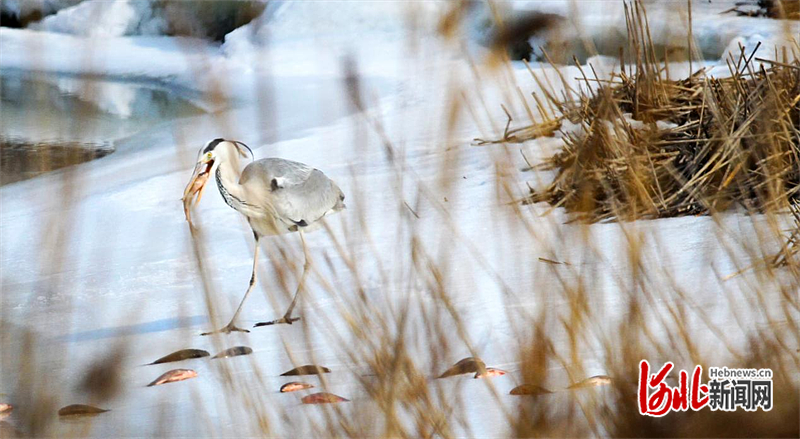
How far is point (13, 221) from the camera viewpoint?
166 cm

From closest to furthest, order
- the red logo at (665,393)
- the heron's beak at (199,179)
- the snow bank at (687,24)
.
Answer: the red logo at (665,393), the heron's beak at (199,179), the snow bank at (687,24)

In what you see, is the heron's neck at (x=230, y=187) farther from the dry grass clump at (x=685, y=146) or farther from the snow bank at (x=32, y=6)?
the dry grass clump at (x=685, y=146)

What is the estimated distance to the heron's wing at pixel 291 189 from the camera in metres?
1.22

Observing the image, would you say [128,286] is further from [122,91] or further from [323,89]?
[122,91]

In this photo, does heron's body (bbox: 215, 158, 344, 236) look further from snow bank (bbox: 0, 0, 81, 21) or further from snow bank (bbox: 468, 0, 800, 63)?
snow bank (bbox: 468, 0, 800, 63)

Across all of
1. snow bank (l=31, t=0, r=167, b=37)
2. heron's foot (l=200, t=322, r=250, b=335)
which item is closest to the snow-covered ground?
heron's foot (l=200, t=322, r=250, b=335)

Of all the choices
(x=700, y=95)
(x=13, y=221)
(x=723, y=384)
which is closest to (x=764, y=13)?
(x=700, y=95)

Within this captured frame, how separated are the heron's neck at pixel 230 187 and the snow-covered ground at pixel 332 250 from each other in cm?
8

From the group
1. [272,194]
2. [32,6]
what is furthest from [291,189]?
[32,6]

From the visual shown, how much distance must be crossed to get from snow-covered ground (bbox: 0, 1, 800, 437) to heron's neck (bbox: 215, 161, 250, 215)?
0.27 feet

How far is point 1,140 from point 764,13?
75.3 inches

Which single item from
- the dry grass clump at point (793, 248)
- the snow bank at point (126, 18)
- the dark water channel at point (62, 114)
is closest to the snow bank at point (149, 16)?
the snow bank at point (126, 18)

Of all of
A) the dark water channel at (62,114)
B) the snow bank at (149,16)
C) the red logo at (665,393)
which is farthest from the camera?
the snow bank at (149,16)

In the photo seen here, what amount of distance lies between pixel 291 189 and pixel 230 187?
83 millimetres
